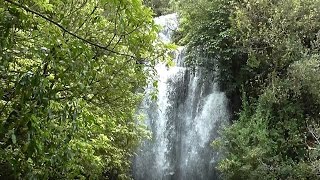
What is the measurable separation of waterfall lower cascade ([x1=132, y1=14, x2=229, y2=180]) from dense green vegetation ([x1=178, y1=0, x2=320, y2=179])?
49.5 inches

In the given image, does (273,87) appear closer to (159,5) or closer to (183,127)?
(183,127)

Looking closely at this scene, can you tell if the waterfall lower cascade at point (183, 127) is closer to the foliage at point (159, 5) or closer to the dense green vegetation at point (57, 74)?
the foliage at point (159, 5)

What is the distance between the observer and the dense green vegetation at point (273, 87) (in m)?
10.2

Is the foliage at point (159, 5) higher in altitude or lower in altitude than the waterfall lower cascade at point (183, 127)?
higher

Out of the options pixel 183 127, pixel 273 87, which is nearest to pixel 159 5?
pixel 183 127

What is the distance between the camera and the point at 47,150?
8.42ft

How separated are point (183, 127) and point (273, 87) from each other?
3.93 metres

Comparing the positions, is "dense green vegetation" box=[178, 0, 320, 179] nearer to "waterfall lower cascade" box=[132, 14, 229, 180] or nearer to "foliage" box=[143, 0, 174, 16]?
"waterfall lower cascade" box=[132, 14, 229, 180]

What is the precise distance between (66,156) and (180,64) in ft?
40.7

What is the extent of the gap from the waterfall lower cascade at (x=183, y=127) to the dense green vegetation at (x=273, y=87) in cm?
126

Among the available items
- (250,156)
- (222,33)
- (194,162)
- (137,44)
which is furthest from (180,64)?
(137,44)

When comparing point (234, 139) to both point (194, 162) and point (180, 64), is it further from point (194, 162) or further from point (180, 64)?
point (180, 64)

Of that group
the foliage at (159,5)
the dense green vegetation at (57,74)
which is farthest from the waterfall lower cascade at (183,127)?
the dense green vegetation at (57,74)

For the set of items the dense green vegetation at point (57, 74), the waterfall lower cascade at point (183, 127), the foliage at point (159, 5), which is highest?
the foliage at point (159, 5)
